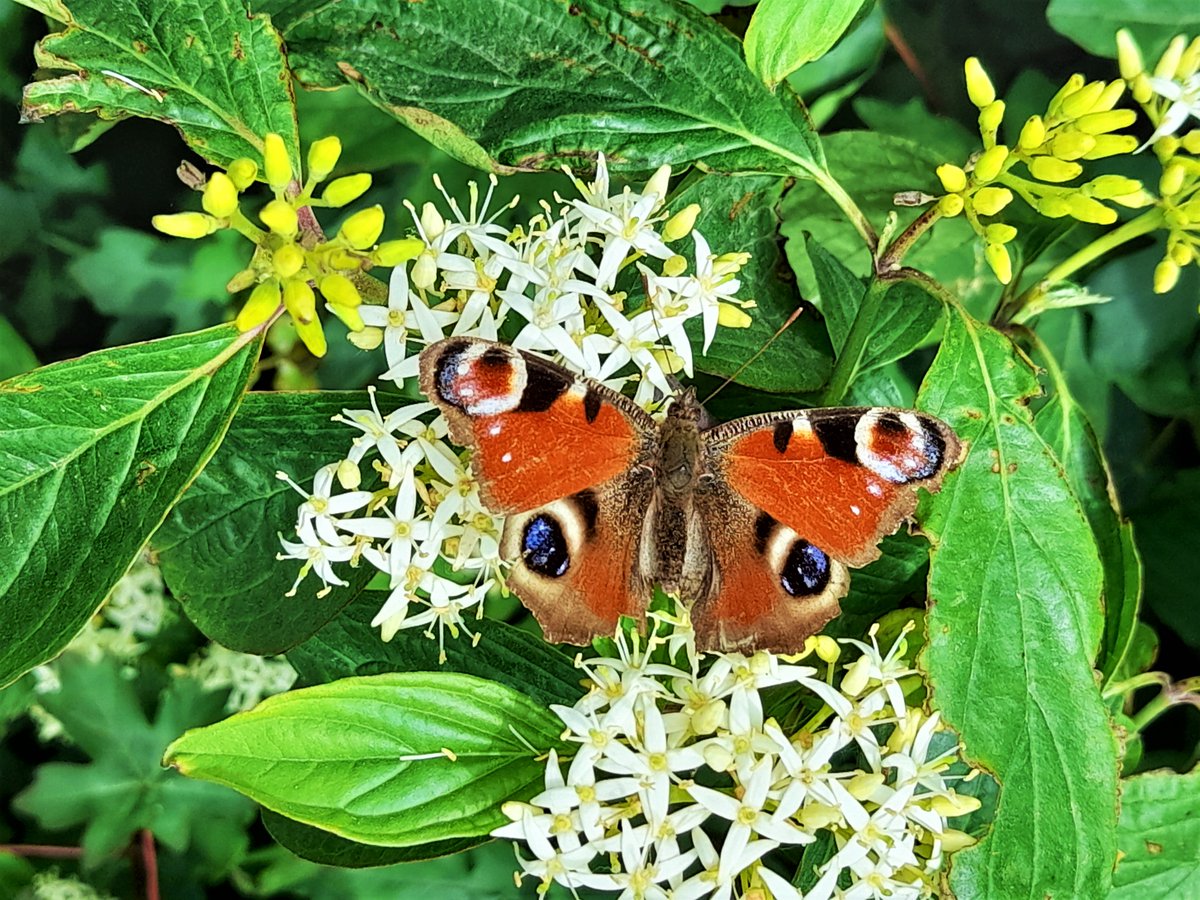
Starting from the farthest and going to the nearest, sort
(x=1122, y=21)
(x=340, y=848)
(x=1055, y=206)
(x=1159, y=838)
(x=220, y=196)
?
(x=1122, y=21) < (x=1159, y=838) < (x=340, y=848) < (x=1055, y=206) < (x=220, y=196)

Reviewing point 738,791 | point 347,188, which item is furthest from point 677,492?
point 347,188

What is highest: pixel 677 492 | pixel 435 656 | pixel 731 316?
Result: pixel 731 316

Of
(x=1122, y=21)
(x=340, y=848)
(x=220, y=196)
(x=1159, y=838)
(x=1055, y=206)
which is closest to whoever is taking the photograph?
(x=220, y=196)

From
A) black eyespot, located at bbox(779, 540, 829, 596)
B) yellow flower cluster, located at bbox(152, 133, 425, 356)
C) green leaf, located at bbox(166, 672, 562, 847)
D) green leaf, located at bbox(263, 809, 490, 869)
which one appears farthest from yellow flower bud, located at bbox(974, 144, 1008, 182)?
green leaf, located at bbox(263, 809, 490, 869)

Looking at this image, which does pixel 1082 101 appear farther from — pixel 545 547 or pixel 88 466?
pixel 88 466

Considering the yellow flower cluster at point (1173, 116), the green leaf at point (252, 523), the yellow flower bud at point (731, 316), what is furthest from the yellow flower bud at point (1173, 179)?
the green leaf at point (252, 523)

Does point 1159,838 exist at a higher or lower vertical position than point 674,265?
lower

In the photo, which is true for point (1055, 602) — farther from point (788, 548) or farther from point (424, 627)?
point (424, 627)
